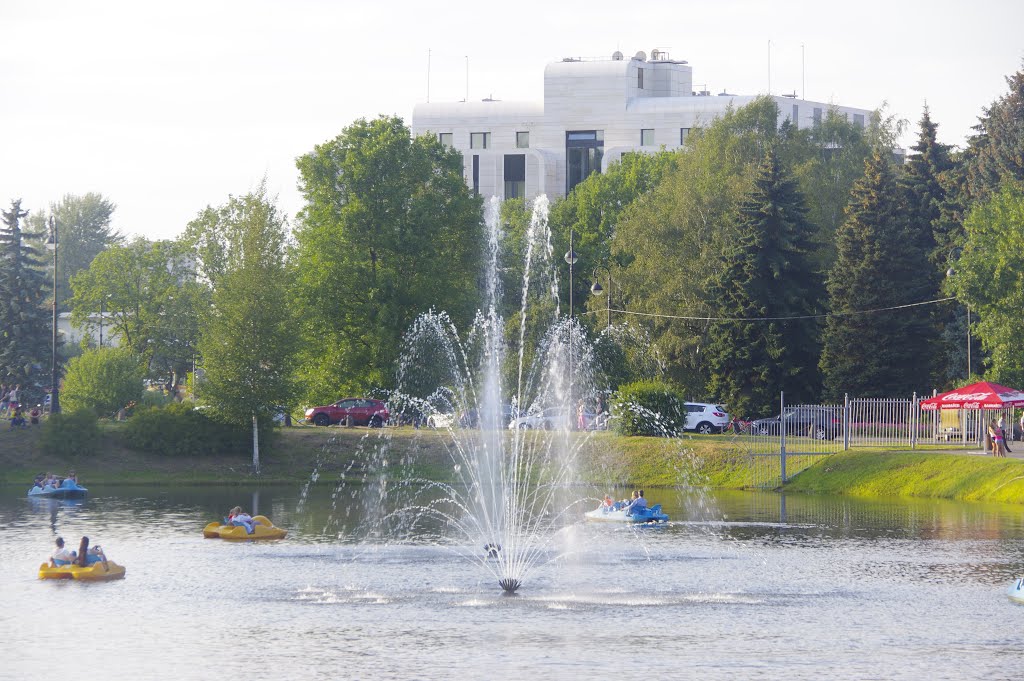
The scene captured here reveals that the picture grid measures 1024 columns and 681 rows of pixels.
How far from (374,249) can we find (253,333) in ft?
42.3

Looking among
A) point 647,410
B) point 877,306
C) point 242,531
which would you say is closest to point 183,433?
point 647,410

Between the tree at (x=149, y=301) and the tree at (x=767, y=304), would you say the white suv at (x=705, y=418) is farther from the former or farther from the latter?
the tree at (x=149, y=301)

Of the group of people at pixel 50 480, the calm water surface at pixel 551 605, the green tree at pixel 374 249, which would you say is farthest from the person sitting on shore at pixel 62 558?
the green tree at pixel 374 249

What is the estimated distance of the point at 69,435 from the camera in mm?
68250

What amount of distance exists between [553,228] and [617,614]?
291 feet

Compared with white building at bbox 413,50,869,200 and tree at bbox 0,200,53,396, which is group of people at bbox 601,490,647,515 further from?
white building at bbox 413,50,869,200

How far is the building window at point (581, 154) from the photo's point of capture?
482 feet

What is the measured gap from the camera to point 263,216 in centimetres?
7194

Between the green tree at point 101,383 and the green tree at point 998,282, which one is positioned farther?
the green tree at point 101,383

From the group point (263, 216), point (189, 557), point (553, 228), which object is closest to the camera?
point (189, 557)

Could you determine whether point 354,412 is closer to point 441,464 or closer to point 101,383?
point 441,464

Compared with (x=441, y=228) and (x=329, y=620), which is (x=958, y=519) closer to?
(x=329, y=620)

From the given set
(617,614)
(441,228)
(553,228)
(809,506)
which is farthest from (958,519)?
(553,228)

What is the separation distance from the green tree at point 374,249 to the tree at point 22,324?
20010 mm
